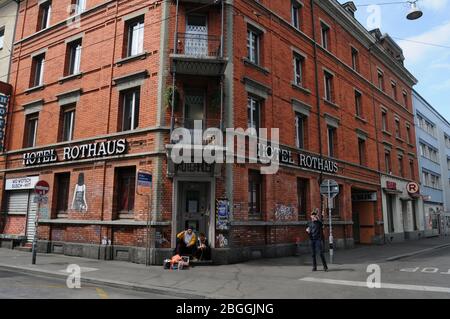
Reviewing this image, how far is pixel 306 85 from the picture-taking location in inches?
741

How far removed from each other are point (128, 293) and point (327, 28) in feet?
62.2

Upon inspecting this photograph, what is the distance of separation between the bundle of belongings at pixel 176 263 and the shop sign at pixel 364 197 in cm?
1547

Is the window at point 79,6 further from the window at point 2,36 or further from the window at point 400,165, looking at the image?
the window at point 400,165

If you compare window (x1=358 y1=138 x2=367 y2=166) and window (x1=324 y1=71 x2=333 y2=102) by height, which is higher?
window (x1=324 y1=71 x2=333 y2=102)

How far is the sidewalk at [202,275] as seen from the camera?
8406 millimetres

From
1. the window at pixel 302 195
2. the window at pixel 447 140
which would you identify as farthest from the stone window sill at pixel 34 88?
the window at pixel 447 140

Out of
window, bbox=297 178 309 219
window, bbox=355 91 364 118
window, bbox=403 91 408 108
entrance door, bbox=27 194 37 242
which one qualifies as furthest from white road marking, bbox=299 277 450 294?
window, bbox=403 91 408 108

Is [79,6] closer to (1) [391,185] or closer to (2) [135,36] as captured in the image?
(2) [135,36]

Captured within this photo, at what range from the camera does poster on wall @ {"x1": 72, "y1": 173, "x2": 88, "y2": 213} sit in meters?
14.8

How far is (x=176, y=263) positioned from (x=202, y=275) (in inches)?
55.5

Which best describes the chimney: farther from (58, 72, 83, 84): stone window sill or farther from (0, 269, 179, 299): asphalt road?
(0, 269, 179, 299): asphalt road

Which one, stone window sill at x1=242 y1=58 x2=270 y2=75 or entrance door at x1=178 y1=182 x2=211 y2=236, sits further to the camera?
stone window sill at x1=242 y1=58 x2=270 y2=75

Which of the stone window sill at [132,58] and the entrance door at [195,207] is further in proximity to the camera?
the stone window sill at [132,58]

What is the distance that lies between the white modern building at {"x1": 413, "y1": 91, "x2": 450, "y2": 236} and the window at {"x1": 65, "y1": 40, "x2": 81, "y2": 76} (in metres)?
28.9
